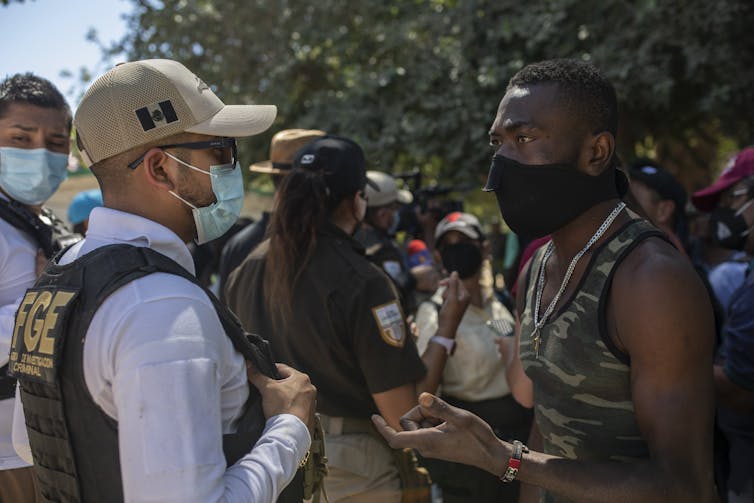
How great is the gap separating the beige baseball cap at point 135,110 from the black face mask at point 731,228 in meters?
2.78

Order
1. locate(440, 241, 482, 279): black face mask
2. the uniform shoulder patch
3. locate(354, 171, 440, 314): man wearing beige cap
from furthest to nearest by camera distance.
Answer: locate(354, 171, 440, 314): man wearing beige cap < locate(440, 241, 482, 279): black face mask < the uniform shoulder patch

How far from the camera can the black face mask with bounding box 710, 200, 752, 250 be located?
328cm

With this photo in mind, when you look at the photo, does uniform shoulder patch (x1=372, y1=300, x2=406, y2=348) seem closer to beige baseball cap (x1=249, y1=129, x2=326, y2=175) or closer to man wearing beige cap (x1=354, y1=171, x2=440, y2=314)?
man wearing beige cap (x1=354, y1=171, x2=440, y2=314)

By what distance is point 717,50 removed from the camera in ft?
21.1

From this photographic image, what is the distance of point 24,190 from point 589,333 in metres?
2.54

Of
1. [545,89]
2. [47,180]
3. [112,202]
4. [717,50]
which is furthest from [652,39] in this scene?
[112,202]

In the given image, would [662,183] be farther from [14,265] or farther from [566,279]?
[14,265]

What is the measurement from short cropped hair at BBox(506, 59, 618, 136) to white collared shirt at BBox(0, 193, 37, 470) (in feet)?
6.80

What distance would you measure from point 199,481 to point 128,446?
0.50 feet

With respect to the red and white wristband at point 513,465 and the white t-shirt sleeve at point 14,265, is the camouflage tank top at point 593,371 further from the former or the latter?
the white t-shirt sleeve at point 14,265

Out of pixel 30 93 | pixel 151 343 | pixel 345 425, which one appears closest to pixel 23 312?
pixel 151 343

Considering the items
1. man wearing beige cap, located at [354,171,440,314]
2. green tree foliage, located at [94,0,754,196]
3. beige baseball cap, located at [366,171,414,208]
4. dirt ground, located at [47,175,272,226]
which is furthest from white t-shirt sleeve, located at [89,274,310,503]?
green tree foliage, located at [94,0,754,196]

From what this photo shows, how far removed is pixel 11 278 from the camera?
2668 mm

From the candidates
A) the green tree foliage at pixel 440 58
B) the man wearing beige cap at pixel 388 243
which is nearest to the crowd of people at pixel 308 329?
the man wearing beige cap at pixel 388 243
